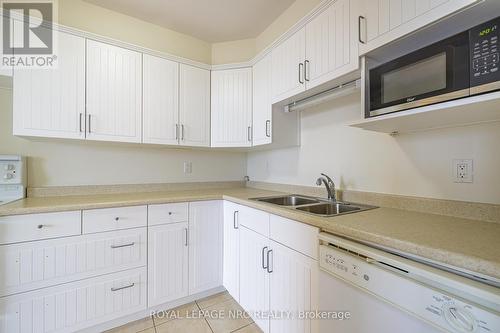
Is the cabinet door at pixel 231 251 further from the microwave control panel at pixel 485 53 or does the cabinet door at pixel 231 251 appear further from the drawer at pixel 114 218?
the microwave control panel at pixel 485 53

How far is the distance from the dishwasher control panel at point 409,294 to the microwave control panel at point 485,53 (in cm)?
69

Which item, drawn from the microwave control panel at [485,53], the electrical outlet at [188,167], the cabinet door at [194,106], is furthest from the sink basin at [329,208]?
the electrical outlet at [188,167]

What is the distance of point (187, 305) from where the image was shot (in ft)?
6.15

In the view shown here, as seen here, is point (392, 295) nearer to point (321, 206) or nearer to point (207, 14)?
point (321, 206)

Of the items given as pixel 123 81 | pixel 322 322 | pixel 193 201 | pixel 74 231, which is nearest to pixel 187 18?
pixel 123 81

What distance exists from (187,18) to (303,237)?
2.18m

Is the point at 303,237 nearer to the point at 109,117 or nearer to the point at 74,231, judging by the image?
the point at 74,231

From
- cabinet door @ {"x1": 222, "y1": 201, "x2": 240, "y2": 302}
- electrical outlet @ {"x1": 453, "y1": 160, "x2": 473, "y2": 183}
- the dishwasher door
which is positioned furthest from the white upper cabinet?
cabinet door @ {"x1": 222, "y1": 201, "x2": 240, "y2": 302}

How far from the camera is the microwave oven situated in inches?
27.3

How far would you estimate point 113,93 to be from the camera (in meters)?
1.79

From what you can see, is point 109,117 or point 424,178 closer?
point 424,178

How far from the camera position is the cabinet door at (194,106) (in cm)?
210

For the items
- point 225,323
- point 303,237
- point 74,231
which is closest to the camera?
point 303,237

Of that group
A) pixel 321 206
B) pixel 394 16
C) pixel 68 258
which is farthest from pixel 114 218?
pixel 394 16
